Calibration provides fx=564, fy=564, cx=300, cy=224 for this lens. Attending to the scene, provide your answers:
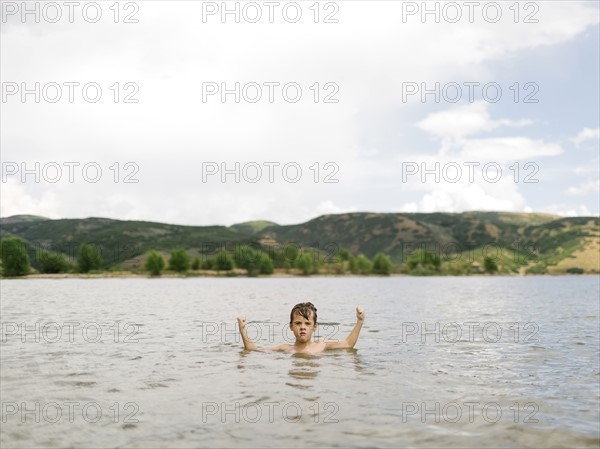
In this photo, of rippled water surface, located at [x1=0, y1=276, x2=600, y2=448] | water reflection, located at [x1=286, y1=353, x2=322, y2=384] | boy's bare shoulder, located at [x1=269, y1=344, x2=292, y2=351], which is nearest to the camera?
rippled water surface, located at [x1=0, y1=276, x2=600, y2=448]

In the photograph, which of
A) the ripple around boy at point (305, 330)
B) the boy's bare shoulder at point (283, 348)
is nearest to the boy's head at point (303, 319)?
the ripple around boy at point (305, 330)

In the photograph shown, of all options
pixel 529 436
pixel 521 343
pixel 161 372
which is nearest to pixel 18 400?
pixel 161 372

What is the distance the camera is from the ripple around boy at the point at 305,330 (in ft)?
54.2

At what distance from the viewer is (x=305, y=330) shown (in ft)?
56.1

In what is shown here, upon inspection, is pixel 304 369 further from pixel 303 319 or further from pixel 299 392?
pixel 299 392

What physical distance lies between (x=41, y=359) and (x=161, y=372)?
4.93m

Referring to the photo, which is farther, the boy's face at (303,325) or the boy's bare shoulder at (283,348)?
the boy's bare shoulder at (283,348)

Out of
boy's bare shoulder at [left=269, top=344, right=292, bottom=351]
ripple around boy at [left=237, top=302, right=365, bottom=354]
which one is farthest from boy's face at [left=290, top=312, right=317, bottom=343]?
boy's bare shoulder at [left=269, top=344, right=292, bottom=351]

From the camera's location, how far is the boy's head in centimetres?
1645

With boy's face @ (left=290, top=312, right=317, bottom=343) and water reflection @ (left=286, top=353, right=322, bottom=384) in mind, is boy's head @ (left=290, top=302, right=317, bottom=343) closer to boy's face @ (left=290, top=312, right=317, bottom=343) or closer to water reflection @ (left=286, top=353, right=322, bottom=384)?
boy's face @ (left=290, top=312, right=317, bottom=343)

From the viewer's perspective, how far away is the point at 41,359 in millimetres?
16922

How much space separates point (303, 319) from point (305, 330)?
49 centimetres

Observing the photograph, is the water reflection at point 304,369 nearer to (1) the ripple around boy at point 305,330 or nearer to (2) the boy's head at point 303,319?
(1) the ripple around boy at point 305,330

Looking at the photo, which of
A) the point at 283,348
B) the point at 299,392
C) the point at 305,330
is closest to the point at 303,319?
the point at 305,330
